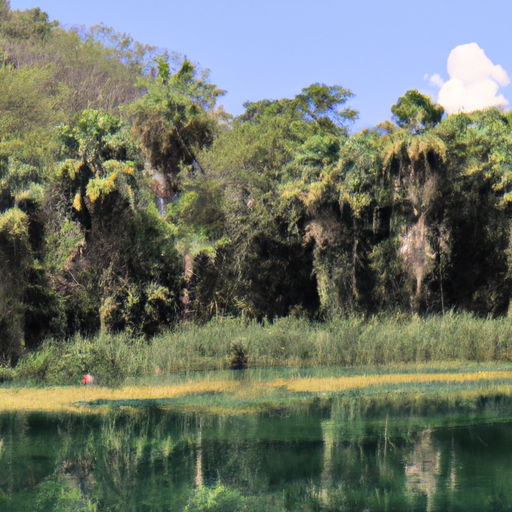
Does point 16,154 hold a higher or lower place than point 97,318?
higher

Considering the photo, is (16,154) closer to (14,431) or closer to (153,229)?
(153,229)

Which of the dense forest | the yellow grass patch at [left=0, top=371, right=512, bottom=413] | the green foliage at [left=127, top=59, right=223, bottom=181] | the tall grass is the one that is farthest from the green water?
the green foliage at [left=127, top=59, right=223, bottom=181]

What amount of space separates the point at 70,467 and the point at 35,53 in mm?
31852

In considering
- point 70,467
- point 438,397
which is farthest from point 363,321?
point 70,467

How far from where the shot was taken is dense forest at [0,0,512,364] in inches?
812

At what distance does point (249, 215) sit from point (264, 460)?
589 inches

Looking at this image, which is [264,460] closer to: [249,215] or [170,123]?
[249,215]

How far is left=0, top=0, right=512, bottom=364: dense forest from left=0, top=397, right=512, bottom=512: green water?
7751 millimetres

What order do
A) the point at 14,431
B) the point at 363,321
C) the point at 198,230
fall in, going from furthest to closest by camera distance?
the point at 198,230 < the point at 363,321 < the point at 14,431

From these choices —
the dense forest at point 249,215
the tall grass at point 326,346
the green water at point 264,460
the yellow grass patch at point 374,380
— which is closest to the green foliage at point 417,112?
the dense forest at point 249,215

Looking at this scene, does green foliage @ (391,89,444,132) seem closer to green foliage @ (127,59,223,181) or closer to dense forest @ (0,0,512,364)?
dense forest @ (0,0,512,364)

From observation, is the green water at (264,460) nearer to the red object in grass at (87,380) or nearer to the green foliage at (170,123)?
the red object in grass at (87,380)

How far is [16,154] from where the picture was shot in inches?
849

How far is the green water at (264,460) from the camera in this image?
7.66 metres
